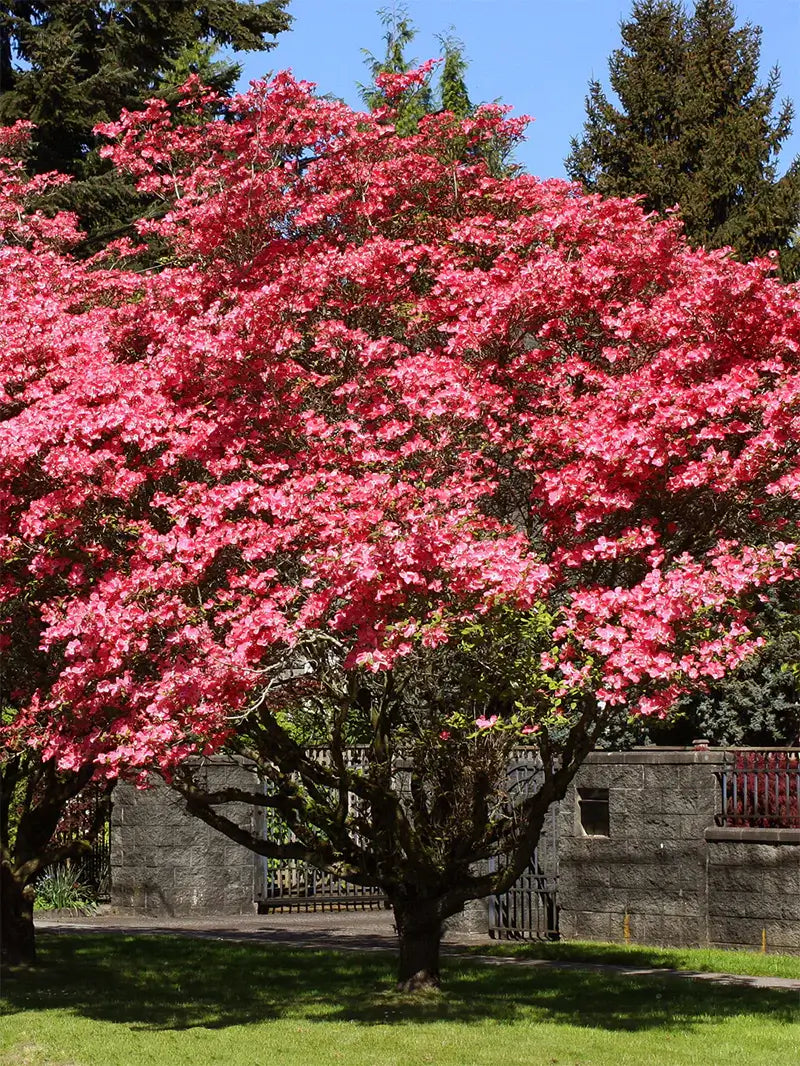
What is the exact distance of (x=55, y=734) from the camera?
1193cm

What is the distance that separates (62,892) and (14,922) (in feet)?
21.8

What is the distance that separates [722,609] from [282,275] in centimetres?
457

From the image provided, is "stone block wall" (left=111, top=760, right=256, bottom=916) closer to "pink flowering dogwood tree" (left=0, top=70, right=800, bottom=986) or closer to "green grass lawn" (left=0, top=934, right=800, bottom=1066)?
"green grass lawn" (left=0, top=934, right=800, bottom=1066)

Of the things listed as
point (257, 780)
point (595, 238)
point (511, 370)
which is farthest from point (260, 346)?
point (257, 780)

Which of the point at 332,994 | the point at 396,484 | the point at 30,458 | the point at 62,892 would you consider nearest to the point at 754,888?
the point at 332,994

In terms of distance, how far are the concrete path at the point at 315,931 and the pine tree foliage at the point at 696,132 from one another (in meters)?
16.7

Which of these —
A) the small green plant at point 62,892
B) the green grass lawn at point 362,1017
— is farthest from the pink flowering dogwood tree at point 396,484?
the small green plant at point 62,892

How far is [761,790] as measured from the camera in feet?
55.2

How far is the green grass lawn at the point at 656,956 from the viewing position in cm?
1517

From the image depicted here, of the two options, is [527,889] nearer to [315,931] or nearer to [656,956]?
[656,956]

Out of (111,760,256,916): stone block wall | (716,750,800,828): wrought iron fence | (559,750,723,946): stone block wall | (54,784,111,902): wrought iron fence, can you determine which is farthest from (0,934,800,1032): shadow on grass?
(54,784,111,902): wrought iron fence

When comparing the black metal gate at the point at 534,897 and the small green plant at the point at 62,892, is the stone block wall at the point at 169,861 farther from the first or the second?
the black metal gate at the point at 534,897

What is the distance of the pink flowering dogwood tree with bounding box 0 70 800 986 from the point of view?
34.5ft

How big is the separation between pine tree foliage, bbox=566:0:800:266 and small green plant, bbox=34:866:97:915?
17.7 metres
